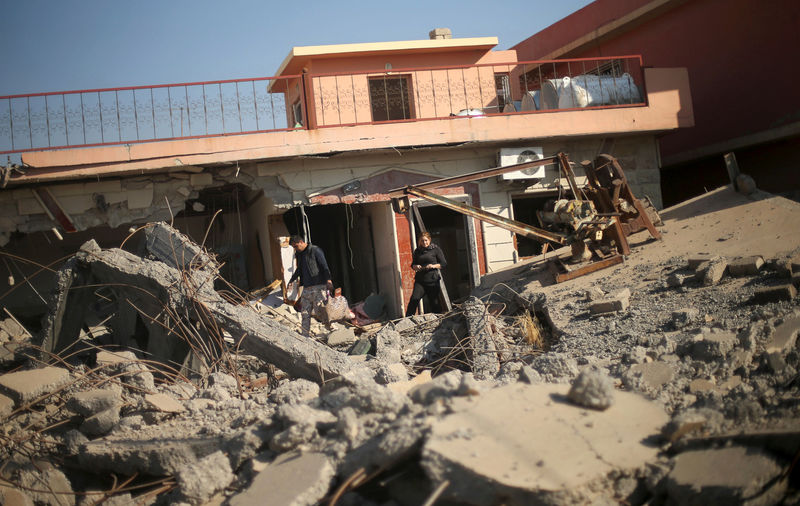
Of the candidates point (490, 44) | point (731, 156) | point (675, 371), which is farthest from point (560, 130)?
point (675, 371)

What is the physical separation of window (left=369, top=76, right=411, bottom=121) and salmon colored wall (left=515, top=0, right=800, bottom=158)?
15.7 ft

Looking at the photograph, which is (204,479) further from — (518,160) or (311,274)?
(518,160)

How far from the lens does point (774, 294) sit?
511 centimetres

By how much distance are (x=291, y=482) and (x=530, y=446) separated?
3.96 ft

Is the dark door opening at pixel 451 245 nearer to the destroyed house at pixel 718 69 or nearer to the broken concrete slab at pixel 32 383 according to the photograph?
the destroyed house at pixel 718 69

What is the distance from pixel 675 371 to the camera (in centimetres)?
419

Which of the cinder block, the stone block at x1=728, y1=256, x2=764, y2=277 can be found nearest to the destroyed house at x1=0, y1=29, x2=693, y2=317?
the cinder block

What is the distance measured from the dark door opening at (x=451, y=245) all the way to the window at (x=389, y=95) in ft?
7.87

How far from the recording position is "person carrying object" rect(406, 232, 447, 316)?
9.48m

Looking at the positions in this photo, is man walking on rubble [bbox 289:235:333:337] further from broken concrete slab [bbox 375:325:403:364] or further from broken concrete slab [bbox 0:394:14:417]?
broken concrete slab [bbox 0:394:14:417]

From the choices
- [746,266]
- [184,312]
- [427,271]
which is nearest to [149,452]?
[184,312]

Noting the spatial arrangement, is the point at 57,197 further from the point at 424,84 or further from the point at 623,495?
the point at 623,495

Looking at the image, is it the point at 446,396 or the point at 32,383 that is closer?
the point at 446,396

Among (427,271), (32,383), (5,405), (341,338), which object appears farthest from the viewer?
(427,271)
